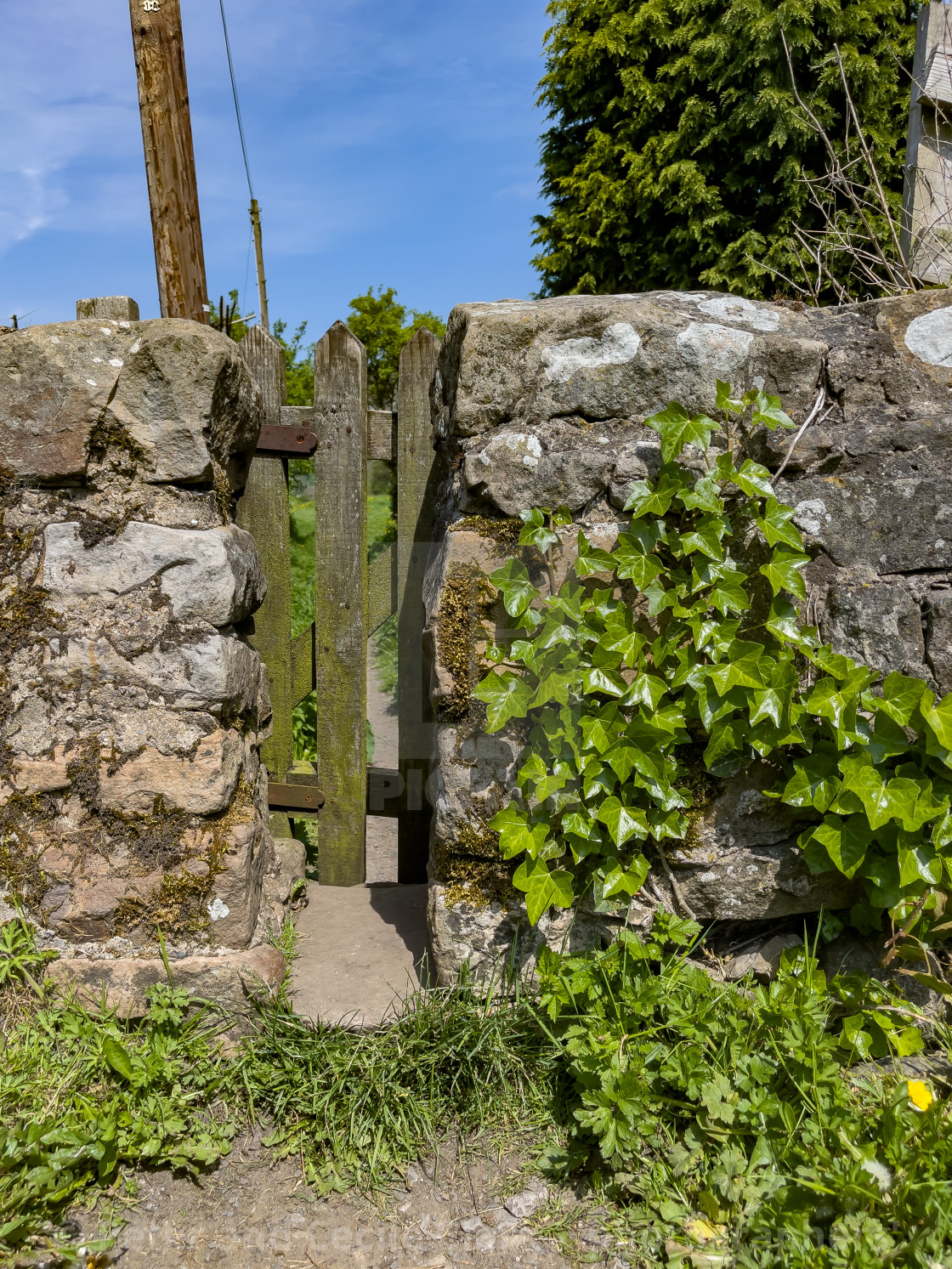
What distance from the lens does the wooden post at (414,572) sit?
8.97ft

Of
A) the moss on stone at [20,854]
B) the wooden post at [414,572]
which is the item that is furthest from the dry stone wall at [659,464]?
the moss on stone at [20,854]

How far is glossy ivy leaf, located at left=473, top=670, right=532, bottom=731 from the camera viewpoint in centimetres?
193

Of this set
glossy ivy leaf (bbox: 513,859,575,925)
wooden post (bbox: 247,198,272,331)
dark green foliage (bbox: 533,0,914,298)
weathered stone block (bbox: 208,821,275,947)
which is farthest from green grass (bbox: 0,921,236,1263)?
wooden post (bbox: 247,198,272,331)

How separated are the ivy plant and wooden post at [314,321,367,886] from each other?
94cm

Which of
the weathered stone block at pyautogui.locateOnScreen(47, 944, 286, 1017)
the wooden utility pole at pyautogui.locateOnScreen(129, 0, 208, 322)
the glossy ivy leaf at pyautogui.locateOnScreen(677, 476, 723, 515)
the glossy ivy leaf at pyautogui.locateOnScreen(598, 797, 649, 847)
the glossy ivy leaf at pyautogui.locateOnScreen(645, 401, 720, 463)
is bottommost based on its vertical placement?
the weathered stone block at pyautogui.locateOnScreen(47, 944, 286, 1017)

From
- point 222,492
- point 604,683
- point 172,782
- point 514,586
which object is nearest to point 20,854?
point 172,782

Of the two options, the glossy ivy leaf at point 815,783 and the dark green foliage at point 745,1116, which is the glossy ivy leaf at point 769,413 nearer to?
the glossy ivy leaf at point 815,783

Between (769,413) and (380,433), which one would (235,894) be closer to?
(380,433)

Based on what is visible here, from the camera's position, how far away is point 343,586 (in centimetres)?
278

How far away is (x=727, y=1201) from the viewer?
5.21ft

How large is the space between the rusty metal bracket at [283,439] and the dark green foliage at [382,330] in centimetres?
971

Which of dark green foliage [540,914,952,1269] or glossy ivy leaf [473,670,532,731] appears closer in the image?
dark green foliage [540,914,952,1269]

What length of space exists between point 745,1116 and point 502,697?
982 millimetres

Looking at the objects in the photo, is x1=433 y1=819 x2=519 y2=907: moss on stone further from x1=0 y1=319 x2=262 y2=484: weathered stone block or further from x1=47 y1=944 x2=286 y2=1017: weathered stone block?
x1=0 y1=319 x2=262 y2=484: weathered stone block
